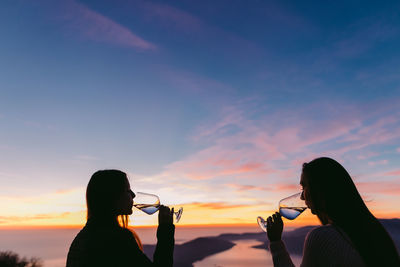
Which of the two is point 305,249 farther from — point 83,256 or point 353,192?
point 83,256

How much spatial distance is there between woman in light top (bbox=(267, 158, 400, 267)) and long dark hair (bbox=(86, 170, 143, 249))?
1.59m

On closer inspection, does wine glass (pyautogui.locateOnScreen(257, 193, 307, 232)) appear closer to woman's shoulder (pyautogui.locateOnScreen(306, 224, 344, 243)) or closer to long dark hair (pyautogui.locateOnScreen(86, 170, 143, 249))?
woman's shoulder (pyautogui.locateOnScreen(306, 224, 344, 243))

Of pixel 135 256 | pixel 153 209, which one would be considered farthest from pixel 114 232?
pixel 153 209

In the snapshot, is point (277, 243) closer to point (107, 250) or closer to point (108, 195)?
point (107, 250)

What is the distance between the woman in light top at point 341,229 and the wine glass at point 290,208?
25.1 inches

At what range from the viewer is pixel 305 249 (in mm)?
2213

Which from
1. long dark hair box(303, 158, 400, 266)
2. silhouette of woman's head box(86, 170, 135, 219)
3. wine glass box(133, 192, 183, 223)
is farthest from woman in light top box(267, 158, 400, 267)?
silhouette of woman's head box(86, 170, 135, 219)

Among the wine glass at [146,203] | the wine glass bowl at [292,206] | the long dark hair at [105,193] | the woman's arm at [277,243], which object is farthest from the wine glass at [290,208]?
the long dark hair at [105,193]

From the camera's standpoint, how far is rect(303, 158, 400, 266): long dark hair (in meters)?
2.09

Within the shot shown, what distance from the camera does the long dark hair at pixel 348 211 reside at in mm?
2086

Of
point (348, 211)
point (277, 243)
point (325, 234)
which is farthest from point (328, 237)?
point (277, 243)

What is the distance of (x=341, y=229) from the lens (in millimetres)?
2160

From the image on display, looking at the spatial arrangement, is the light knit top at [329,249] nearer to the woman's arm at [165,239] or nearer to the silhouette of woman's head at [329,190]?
the silhouette of woman's head at [329,190]

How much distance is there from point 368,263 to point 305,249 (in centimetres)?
41
